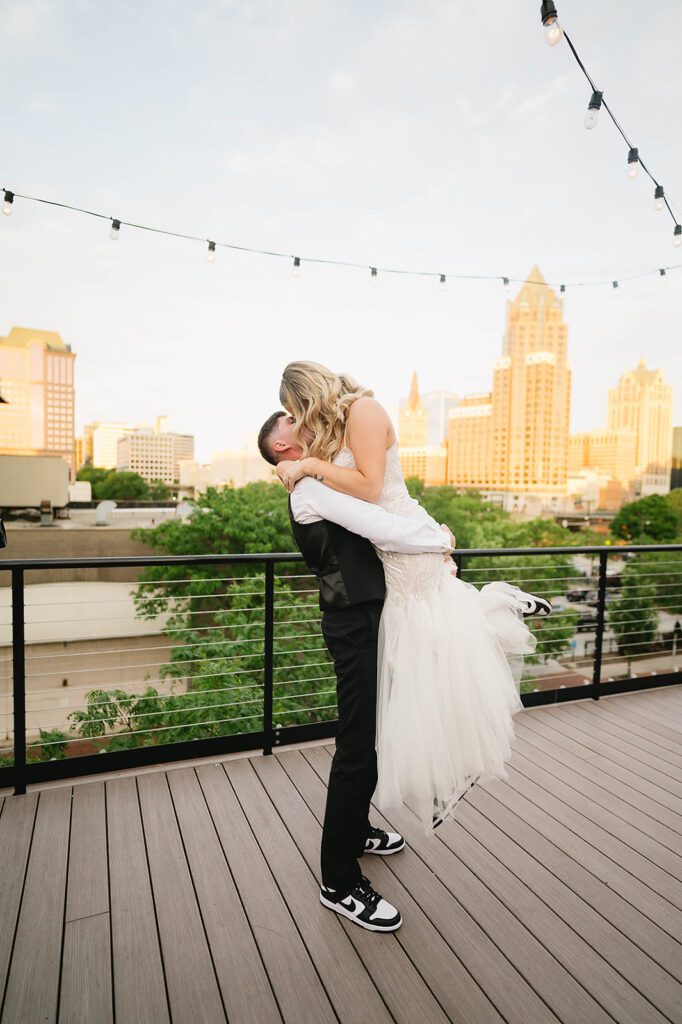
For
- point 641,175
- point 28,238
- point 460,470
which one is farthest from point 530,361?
point 641,175

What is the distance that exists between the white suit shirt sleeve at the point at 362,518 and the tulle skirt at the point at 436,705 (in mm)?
186

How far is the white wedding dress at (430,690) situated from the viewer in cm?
150

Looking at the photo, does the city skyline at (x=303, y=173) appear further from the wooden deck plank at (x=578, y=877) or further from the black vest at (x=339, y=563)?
the wooden deck plank at (x=578, y=877)

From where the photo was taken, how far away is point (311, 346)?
31.6m

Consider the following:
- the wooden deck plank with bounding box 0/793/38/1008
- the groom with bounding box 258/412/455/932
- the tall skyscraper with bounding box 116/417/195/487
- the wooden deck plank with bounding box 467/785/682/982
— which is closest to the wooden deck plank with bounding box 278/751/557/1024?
the groom with bounding box 258/412/455/932

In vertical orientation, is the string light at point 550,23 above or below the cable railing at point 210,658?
above

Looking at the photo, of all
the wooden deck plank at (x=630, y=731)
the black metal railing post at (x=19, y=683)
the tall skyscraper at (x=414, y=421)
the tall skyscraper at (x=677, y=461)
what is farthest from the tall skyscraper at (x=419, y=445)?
the black metal railing post at (x=19, y=683)

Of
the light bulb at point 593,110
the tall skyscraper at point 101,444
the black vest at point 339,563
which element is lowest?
the black vest at point 339,563

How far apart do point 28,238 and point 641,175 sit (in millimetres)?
26977

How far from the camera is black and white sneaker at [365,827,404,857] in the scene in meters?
1.84

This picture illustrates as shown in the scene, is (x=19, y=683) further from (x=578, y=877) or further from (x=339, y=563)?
(x=578, y=877)

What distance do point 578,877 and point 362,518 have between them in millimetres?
1352

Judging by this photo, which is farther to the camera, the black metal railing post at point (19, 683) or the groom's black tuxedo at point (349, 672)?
the black metal railing post at point (19, 683)

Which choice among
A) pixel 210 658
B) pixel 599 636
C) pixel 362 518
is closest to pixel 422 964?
pixel 362 518
